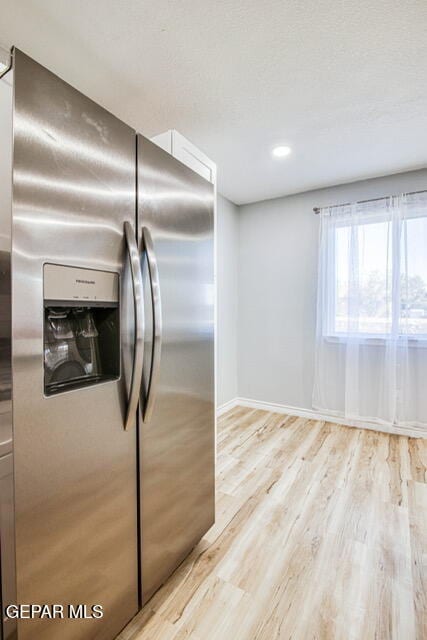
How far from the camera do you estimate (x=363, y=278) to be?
3152 mm

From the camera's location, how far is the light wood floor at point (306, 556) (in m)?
1.24

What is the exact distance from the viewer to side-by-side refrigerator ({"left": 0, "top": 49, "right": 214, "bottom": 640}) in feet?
2.52

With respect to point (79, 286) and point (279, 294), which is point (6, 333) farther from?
point (279, 294)

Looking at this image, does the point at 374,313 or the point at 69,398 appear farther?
the point at 374,313

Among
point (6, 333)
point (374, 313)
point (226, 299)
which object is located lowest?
point (6, 333)

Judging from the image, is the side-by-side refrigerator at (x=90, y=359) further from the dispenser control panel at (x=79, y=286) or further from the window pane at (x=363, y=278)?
the window pane at (x=363, y=278)

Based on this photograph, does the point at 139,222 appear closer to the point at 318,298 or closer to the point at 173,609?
the point at 173,609

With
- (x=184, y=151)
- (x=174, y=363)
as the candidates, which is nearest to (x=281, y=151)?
(x=184, y=151)

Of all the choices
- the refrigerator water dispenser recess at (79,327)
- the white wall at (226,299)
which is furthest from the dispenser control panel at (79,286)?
the white wall at (226,299)

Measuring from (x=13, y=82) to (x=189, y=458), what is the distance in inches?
57.0

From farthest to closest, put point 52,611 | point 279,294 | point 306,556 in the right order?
point 279,294
point 306,556
point 52,611

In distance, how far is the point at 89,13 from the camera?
1311 millimetres

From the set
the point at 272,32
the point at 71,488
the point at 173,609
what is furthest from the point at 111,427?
the point at 272,32

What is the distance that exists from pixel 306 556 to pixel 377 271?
255 cm
